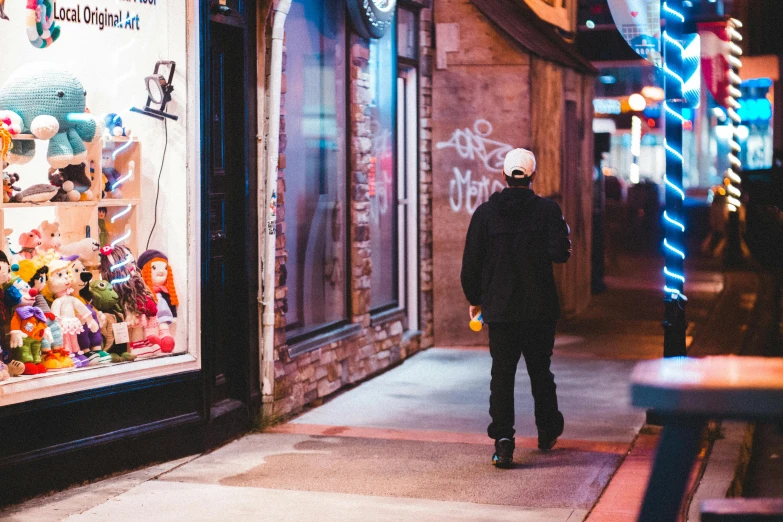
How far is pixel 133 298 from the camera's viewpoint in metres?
6.78

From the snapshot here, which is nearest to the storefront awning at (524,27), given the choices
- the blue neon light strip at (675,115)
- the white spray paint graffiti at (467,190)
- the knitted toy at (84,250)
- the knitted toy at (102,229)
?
the white spray paint graffiti at (467,190)

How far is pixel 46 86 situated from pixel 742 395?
4540 mm

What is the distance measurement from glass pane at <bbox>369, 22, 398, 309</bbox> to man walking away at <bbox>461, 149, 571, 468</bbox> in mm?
3214

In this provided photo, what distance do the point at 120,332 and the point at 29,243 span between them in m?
0.75

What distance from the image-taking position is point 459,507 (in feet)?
19.3

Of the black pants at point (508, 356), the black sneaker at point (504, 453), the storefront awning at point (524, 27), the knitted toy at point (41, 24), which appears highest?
the storefront awning at point (524, 27)

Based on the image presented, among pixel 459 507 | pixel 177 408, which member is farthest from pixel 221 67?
pixel 459 507

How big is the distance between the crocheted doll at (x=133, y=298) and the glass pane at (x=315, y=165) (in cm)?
167

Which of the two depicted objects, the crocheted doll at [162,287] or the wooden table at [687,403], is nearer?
the wooden table at [687,403]

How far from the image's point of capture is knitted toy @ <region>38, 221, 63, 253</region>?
20.9ft

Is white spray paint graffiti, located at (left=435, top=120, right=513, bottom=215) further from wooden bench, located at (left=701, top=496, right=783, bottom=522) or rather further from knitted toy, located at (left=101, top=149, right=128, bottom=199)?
wooden bench, located at (left=701, top=496, right=783, bottom=522)

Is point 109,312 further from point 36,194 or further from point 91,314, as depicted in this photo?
point 36,194

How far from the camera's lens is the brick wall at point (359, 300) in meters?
8.05

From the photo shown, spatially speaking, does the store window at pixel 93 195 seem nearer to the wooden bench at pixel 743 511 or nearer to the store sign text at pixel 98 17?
the store sign text at pixel 98 17
